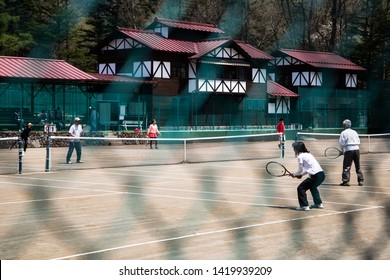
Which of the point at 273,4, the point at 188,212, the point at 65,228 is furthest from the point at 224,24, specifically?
the point at 188,212

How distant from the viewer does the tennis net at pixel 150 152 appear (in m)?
12.6

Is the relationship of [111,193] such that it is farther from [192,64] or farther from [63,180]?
[192,64]

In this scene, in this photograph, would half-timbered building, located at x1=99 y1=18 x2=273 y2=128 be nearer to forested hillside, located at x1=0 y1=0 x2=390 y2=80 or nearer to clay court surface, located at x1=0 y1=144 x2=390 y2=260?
clay court surface, located at x1=0 y1=144 x2=390 y2=260

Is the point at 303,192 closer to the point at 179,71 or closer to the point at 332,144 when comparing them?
the point at 332,144

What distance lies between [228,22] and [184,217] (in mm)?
3761

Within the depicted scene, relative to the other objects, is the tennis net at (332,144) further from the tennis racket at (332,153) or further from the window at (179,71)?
the window at (179,71)

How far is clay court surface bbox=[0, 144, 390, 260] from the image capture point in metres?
3.90

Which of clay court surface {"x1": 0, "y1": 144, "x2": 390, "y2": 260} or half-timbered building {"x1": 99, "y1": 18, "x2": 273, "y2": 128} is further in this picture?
half-timbered building {"x1": 99, "y1": 18, "x2": 273, "y2": 128}

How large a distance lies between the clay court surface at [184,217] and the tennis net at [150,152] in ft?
6.53

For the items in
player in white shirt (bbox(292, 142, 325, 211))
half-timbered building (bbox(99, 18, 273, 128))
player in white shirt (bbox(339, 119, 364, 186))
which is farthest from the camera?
half-timbered building (bbox(99, 18, 273, 128))

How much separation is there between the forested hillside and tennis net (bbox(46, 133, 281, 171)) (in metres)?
8.78

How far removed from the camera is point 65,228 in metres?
5.07

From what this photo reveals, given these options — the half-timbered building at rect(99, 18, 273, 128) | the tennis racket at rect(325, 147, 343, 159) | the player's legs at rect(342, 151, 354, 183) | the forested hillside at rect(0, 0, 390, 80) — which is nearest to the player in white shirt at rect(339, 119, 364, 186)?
the player's legs at rect(342, 151, 354, 183)

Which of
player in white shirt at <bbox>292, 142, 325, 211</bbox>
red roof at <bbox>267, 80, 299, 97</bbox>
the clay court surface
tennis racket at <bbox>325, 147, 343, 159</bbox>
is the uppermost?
red roof at <bbox>267, 80, 299, 97</bbox>
